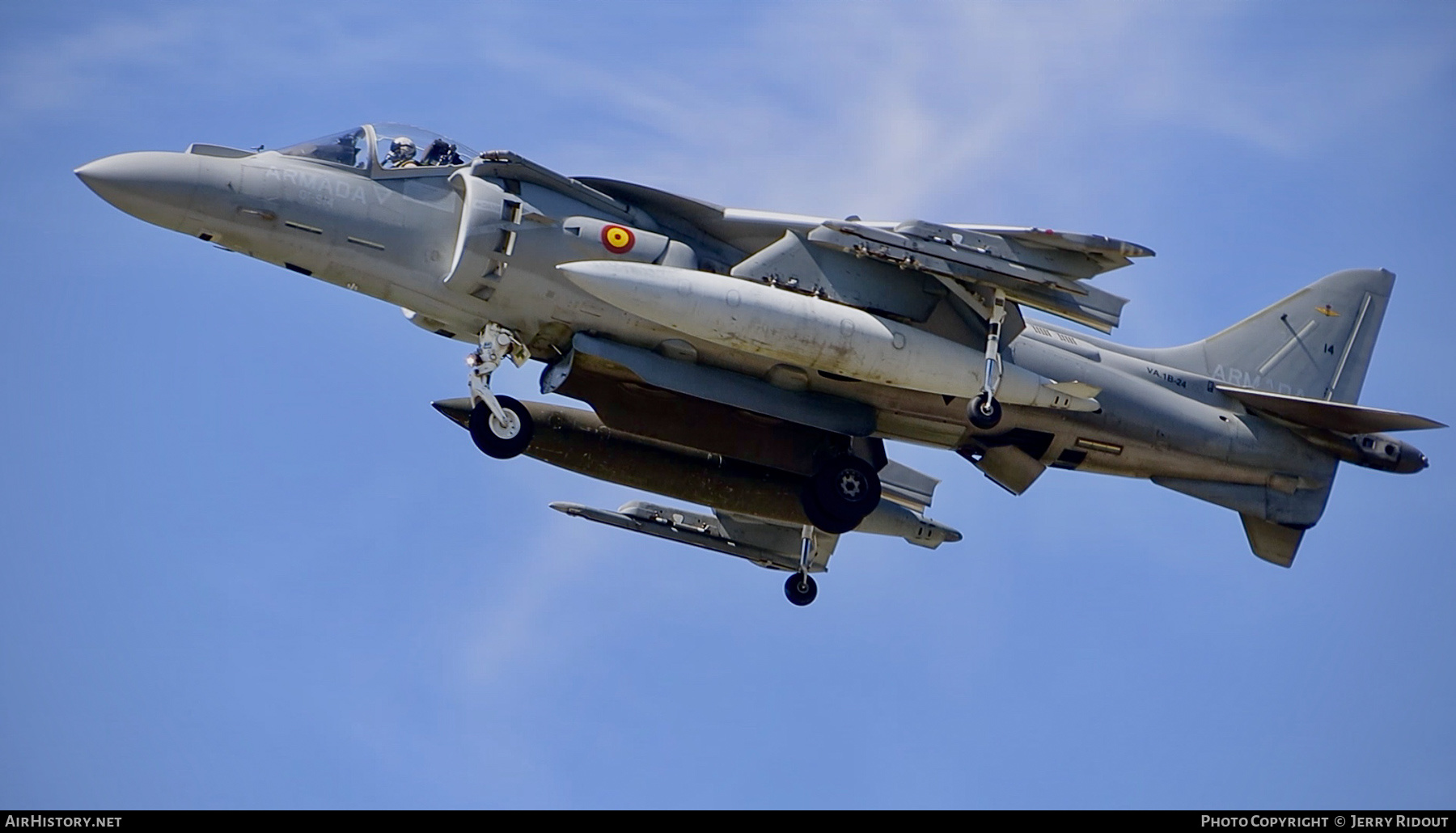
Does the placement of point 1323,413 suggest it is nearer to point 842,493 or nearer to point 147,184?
point 842,493

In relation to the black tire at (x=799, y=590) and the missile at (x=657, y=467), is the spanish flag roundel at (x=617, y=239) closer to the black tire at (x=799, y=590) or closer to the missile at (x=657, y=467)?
the missile at (x=657, y=467)

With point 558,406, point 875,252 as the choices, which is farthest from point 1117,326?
point 558,406

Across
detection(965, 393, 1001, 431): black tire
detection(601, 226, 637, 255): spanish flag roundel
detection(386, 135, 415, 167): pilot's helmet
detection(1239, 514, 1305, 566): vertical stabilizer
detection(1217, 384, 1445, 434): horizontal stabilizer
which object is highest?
detection(1217, 384, 1445, 434): horizontal stabilizer

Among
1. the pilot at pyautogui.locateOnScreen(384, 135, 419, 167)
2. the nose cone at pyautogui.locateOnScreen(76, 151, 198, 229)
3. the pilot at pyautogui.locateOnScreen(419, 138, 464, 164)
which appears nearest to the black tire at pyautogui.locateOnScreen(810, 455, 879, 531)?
the pilot at pyautogui.locateOnScreen(419, 138, 464, 164)

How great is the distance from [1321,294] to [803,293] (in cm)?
711

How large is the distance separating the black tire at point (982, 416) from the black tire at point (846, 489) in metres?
1.69

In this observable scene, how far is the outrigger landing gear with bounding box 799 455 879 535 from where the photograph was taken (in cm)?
1612

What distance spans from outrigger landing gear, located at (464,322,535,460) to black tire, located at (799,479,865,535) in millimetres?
3027

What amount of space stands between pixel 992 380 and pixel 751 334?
2429 mm

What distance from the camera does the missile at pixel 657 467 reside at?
1688 centimetres

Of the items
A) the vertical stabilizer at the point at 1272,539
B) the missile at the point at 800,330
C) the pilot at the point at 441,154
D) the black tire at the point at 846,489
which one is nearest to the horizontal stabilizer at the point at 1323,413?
the vertical stabilizer at the point at 1272,539

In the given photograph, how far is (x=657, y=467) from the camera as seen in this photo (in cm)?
1709

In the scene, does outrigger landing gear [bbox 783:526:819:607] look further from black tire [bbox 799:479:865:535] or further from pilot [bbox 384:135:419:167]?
pilot [bbox 384:135:419:167]

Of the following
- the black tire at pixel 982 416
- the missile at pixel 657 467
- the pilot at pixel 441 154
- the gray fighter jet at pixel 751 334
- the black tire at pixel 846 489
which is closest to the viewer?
the gray fighter jet at pixel 751 334
